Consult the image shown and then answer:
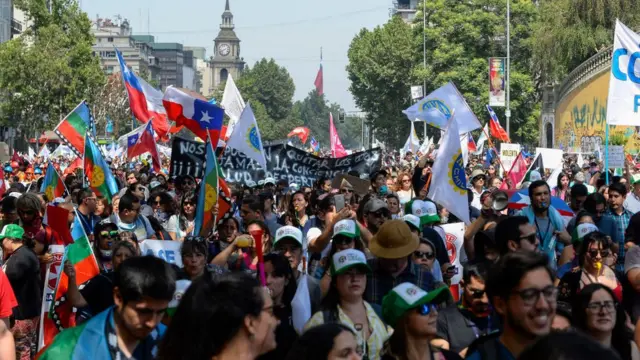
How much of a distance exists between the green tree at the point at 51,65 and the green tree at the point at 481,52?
2033 centimetres

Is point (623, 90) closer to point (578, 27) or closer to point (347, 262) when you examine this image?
point (347, 262)

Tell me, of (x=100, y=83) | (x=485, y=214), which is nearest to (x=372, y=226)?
(x=485, y=214)

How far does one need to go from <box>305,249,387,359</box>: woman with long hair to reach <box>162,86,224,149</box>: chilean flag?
31.3 ft

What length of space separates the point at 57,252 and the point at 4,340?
2555mm

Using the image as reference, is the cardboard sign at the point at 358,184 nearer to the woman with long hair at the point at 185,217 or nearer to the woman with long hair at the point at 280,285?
the woman with long hair at the point at 185,217

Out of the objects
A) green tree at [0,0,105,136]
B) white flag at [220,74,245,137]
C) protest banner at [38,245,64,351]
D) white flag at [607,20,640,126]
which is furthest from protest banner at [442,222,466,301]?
green tree at [0,0,105,136]

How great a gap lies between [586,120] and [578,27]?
13.6ft

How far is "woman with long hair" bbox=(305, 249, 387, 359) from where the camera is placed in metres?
5.54

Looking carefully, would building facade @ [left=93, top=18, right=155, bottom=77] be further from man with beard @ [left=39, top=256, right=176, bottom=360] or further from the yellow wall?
man with beard @ [left=39, top=256, right=176, bottom=360]

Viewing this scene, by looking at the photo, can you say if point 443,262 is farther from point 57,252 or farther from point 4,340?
point 4,340

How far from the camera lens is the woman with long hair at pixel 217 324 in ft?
10.9

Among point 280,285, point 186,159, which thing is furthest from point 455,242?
point 186,159

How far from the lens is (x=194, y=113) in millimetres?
15969

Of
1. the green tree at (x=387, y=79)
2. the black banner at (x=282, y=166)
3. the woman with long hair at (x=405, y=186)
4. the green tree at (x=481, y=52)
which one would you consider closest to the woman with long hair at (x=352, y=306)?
the woman with long hair at (x=405, y=186)
